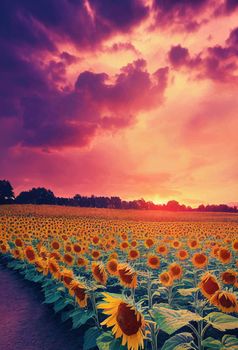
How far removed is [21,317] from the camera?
7.04 metres

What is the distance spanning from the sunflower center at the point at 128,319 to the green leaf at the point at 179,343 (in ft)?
2.02

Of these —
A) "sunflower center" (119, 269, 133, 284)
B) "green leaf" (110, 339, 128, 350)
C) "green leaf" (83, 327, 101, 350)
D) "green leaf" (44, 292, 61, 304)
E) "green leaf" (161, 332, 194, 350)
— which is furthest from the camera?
"green leaf" (44, 292, 61, 304)

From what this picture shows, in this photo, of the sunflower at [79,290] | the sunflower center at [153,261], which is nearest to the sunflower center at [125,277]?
the sunflower at [79,290]

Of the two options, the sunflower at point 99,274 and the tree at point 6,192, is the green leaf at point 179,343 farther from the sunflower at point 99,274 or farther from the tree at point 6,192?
the tree at point 6,192

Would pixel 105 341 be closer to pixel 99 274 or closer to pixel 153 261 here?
pixel 99 274

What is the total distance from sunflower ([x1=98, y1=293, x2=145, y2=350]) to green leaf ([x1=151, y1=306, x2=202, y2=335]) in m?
0.21

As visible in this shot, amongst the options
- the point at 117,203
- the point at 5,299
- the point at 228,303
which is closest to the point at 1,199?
the point at 117,203

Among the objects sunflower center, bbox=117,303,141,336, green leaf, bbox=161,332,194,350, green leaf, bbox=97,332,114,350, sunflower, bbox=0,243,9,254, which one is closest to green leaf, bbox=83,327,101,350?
green leaf, bbox=97,332,114,350

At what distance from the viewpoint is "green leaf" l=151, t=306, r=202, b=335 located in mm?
2703

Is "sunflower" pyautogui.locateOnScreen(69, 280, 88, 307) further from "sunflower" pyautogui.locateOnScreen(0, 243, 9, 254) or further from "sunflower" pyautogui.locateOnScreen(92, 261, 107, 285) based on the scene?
"sunflower" pyautogui.locateOnScreen(0, 243, 9, 254)

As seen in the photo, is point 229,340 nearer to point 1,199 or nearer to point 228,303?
point 228,303

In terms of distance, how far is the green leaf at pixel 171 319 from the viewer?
2.70 meters

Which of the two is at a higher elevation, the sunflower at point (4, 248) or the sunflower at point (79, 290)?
the sunflower at point (4, 248)

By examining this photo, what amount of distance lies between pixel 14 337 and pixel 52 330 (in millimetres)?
722
